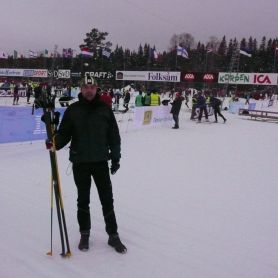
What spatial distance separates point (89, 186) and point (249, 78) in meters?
35.0

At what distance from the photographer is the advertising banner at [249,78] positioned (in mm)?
34562

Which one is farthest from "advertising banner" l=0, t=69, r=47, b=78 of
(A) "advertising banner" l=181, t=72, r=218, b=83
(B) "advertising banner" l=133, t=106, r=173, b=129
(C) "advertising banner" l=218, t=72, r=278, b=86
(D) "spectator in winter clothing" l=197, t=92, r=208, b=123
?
(B) "advertising banner" l=133, t=106, r=173, b=129

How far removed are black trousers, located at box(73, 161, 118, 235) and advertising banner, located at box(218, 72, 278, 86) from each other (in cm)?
3368

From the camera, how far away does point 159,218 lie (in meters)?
4.82

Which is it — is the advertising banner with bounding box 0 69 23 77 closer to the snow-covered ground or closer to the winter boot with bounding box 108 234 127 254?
the snow-covered ground

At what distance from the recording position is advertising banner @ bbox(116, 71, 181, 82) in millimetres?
40375

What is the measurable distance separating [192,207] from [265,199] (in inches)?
54.6

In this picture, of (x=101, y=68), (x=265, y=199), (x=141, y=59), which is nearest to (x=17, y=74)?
(x=101, y=68)

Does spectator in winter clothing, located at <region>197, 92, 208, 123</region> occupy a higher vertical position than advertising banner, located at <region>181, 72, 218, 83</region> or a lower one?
lower

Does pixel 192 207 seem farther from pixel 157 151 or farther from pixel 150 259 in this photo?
pixel 157 151

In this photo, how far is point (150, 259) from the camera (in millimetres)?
3639

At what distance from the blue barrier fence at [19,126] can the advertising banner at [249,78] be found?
2892 cm

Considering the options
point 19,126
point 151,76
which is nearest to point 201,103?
point 19,126

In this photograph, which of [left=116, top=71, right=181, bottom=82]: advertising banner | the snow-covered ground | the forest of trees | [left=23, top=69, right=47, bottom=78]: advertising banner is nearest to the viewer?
the snow-covered ground
